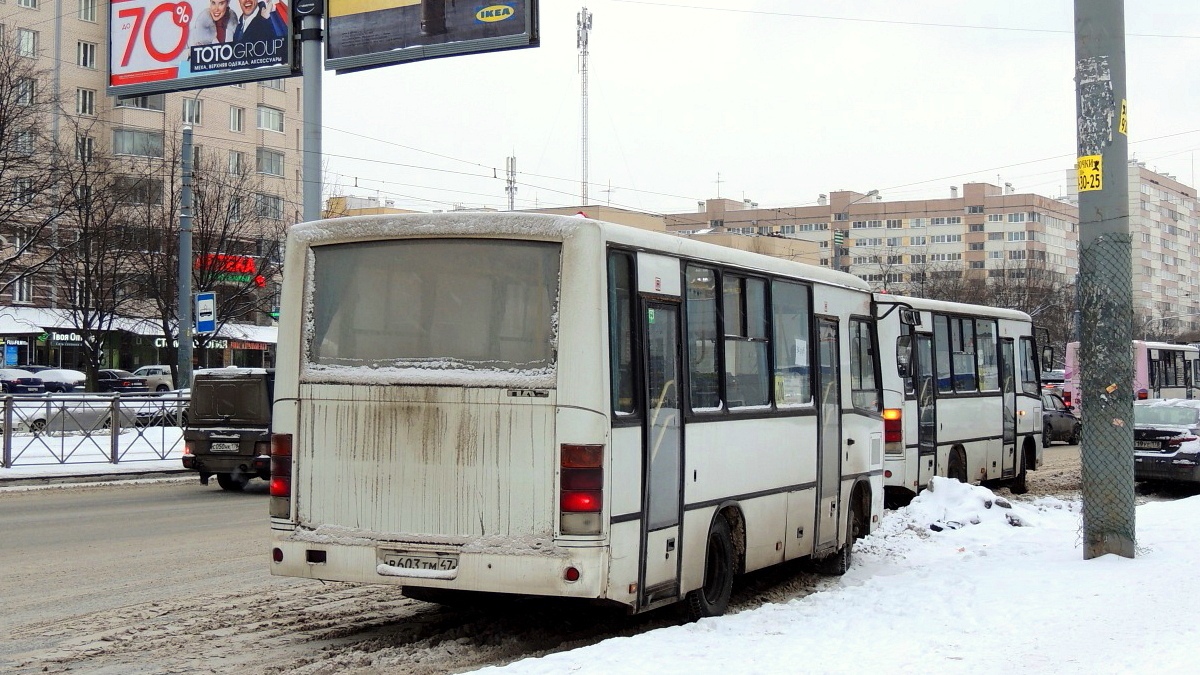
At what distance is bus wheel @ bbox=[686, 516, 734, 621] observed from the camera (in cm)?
919

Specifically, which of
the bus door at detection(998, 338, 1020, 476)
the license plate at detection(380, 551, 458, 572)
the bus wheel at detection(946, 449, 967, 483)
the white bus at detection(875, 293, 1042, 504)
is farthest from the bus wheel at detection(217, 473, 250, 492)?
the license plate at detection(380, 551, 458, 572)

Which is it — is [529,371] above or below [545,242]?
below

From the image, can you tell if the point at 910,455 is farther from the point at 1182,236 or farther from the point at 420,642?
the point at 1182,236

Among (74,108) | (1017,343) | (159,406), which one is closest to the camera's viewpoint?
(1017,343)

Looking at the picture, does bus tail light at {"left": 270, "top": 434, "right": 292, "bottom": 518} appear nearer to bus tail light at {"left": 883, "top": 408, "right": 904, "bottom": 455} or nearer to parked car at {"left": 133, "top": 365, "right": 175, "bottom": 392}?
bus tail light at {"left": 883, "top": 408, "right": 904, "bottom": 455}

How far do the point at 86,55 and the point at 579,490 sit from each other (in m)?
67.8

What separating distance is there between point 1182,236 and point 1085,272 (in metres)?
167

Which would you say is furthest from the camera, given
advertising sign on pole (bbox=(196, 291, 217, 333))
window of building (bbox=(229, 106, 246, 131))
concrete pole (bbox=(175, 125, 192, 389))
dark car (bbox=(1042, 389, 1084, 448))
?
window of building (bbox=(229, 106, 246, 131))

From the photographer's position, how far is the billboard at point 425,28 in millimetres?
22703

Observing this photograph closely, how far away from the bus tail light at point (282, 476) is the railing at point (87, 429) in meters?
16.6

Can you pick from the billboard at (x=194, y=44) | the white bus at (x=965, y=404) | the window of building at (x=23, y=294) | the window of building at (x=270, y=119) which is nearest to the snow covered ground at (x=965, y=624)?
the white bus at (x=965, y=404)

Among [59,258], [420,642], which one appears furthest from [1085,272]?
[59,258]

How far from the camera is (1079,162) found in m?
11.4

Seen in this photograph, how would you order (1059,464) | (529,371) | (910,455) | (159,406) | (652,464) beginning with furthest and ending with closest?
(1059,464), (159,406), (910,455), (652,464), (529,371)
